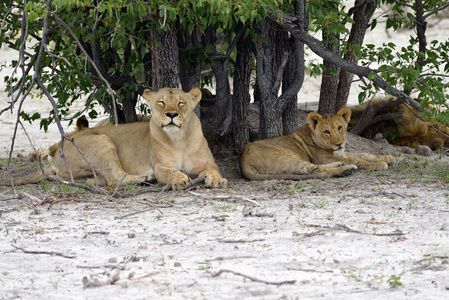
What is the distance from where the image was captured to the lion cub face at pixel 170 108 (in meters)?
5.82

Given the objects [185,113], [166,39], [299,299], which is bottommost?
[299,299]

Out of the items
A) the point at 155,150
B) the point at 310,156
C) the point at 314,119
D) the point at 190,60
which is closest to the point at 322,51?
the point at 314,119

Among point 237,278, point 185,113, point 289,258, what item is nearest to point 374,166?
point 185,113

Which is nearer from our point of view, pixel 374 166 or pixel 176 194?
pixel 176 194

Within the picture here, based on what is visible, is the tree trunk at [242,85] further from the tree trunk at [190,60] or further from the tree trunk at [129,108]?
the tree trunk at [129,108]

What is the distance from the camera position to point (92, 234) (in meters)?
4.05

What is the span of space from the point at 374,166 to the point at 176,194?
217cm

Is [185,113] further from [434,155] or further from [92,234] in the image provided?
[434,155]

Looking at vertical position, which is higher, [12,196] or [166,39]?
[166,39]

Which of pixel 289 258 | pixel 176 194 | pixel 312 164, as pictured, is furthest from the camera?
pixel 312 164

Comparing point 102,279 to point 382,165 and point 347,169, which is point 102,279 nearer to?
point 347,169

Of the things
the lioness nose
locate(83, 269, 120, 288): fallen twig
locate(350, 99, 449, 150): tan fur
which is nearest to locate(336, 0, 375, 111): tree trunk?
locate(350, 99, 449, 150): tan fur

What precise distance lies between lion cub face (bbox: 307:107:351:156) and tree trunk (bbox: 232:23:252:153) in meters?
0.95

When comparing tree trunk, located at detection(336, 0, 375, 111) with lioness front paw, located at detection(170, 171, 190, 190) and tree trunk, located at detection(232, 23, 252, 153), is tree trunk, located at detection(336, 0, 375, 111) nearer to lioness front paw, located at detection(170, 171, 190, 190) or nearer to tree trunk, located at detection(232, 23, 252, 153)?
tree trunk, located at detection(232, 23, 252, 153)
